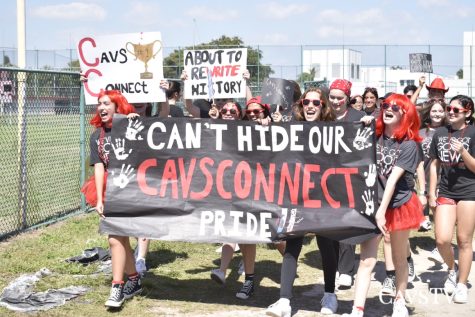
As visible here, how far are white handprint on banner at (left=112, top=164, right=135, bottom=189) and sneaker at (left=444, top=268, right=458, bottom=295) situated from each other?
10.2 feet

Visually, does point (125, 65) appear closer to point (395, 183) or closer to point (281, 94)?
point (281, 94)

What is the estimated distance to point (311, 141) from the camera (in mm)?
5766

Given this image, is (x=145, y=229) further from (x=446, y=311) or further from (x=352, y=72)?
(x=352, y=72)

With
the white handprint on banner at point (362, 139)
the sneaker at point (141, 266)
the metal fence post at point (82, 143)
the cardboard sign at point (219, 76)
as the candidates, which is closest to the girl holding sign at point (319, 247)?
the white handprint on banner at point (362, 139)

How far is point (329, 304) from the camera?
597cm

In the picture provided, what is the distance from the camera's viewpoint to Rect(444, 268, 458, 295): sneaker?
671 cm

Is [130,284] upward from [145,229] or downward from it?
downward

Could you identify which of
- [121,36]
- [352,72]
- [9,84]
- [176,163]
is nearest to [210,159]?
[176,163]

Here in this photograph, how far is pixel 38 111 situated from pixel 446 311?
24.3 ft

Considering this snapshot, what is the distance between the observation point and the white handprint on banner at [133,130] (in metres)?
6.01

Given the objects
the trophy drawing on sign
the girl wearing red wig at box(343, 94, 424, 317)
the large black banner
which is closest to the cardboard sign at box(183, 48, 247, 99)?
the trophy drawing on sign

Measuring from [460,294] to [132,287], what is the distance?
2.91m

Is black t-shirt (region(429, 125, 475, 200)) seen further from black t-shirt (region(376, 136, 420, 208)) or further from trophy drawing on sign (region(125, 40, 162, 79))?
trophy drawing on sign (region(125, 40, 162, 79))

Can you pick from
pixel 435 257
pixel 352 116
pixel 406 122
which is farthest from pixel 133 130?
pixel 435 257
